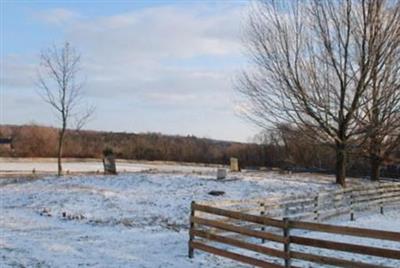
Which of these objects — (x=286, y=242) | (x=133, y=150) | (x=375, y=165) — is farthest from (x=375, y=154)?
(x=133, y=150)

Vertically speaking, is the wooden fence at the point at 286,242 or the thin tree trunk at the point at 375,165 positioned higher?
the thin tree trunk at the point at 375,165

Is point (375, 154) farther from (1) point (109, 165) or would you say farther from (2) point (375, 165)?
(1) point (109, 165)

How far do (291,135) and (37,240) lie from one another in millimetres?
19207

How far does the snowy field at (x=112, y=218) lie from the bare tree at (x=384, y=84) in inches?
166

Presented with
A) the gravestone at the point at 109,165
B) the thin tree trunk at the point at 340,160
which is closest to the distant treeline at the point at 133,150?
the gravestone at the point at 109,165

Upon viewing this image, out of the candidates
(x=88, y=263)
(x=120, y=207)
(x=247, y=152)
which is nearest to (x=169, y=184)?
(x=120, y=207)

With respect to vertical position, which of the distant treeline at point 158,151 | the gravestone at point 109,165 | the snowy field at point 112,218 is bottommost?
the snowy field at point 112,218

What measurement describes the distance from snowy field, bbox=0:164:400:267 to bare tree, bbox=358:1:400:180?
4.22 metres

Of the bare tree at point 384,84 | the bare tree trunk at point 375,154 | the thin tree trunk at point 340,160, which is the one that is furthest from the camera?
the bare tree trunk at point 375,154

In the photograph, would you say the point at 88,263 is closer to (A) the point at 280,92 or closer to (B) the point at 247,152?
(A) the point at 280,92

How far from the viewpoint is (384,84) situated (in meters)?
28.6

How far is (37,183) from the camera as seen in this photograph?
30.0 m

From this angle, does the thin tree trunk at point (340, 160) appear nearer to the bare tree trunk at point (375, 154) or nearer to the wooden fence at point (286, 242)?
the bare tree trunk at point (375, 154)

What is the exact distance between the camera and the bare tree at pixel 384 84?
1096 inches
